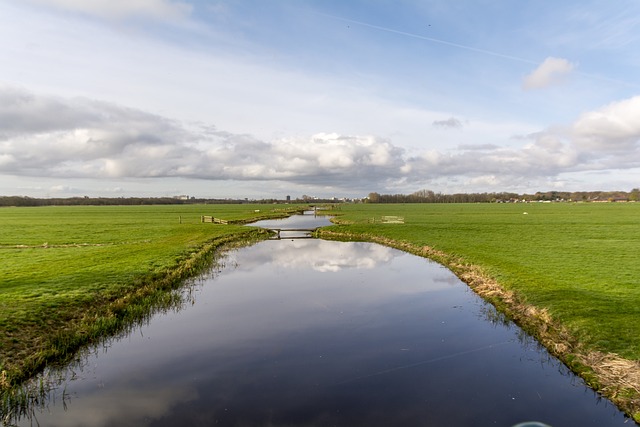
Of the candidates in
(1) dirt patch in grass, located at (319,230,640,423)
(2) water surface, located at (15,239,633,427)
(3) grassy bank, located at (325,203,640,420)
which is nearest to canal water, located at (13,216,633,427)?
(2) water surface, located at (15,239,633,427)

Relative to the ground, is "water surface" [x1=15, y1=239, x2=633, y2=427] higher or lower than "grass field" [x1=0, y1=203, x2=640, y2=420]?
lower

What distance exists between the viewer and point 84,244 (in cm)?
Result: 4291

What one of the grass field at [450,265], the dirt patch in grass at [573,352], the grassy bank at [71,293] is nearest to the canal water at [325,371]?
the dirt patch in grass at [573,352]

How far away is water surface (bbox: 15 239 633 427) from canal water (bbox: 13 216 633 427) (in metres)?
0.05

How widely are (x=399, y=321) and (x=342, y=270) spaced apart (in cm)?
1326

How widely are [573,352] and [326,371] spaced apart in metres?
9.28

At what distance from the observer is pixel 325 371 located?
1206cm

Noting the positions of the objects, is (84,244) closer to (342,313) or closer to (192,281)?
(192,281)

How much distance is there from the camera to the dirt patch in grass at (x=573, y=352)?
1055 centimetres

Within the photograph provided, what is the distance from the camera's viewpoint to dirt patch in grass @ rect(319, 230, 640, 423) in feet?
34.6

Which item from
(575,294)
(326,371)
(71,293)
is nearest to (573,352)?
(575,294)

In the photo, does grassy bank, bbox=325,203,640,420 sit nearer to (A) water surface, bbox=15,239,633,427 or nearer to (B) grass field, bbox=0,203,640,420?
(B) grass field, bbox=0,203,640,420

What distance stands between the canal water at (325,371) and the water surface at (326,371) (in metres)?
0.05

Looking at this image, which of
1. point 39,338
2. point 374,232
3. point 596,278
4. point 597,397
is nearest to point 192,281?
point 39,338
